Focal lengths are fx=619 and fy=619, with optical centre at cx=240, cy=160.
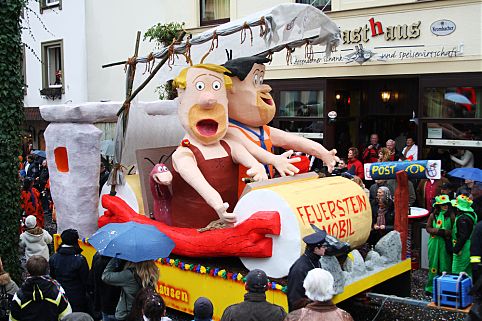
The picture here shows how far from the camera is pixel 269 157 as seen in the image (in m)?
7.06

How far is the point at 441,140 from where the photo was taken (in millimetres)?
12125

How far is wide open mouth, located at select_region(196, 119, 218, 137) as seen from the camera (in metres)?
6.96

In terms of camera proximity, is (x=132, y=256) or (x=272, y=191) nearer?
(x=132, y=256)

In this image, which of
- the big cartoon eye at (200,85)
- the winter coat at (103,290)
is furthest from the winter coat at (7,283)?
the big cartoon eye at (200,85)

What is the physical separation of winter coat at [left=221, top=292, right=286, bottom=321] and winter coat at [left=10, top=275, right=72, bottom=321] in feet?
4.45

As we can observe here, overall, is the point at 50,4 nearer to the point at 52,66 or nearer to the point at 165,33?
the point at 52,66

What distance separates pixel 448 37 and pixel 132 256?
9061 mm

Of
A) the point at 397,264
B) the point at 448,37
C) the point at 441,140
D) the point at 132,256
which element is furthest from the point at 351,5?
the point at 132,256

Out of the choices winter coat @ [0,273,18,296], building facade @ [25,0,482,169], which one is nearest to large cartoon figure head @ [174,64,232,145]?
building facade @ [25,0,482,169]

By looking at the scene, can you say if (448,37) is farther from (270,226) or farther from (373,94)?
(270,226)

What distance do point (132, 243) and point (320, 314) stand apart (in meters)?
1.81

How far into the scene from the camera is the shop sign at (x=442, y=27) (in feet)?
38.7

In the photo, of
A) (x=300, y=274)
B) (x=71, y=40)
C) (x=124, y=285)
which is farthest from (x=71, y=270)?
(x=71, y=40)

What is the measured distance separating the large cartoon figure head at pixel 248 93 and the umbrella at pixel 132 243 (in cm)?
246
